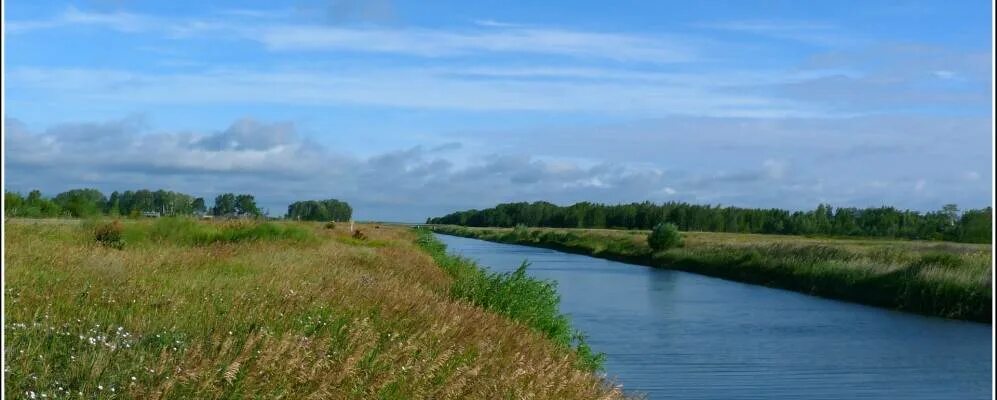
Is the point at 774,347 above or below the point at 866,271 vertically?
below

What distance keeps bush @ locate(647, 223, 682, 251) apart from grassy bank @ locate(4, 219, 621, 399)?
52.1m

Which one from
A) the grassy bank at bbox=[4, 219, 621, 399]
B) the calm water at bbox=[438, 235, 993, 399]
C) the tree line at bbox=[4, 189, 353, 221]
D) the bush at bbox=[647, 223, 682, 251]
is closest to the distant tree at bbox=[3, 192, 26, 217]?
the tree line at bbox=[4, 189, 353, 221]

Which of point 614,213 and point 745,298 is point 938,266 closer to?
point 745,298

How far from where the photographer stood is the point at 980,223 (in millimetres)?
61500

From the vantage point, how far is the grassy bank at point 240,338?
6.05 meters

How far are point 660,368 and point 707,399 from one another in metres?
3.02

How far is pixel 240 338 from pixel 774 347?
1886 centimetres

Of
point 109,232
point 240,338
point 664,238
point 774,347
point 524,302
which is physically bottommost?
point 774,347

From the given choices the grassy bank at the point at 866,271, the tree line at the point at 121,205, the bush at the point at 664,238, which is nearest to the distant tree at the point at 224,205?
the tree line at the point at 121,205

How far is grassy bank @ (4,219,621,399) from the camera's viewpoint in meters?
6.05

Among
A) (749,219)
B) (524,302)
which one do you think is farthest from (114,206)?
(749,219)

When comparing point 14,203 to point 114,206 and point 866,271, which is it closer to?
point 114,206

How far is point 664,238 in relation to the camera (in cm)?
6425

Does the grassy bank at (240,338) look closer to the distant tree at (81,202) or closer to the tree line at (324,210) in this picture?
the distant tree at (81,202)
